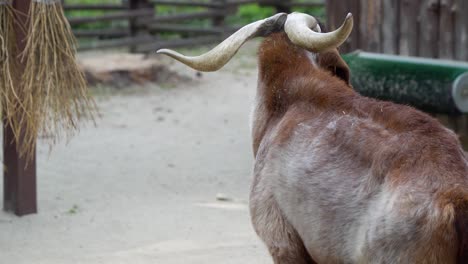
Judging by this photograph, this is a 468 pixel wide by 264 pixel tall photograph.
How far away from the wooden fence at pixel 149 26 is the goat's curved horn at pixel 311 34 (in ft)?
38.1

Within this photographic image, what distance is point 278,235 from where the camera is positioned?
4.56m

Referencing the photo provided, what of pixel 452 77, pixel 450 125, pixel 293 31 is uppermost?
pixel 293 31

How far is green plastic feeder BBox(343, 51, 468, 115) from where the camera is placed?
8211mm

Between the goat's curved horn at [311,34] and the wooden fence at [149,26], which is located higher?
the goat's curved horn at [311,34]

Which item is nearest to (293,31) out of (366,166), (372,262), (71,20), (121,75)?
(366,166)

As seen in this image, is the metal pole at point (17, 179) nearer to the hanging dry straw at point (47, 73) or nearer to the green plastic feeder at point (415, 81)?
the hanging dry straw at point (47, 73)

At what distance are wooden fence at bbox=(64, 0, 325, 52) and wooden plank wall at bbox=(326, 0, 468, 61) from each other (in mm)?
7317

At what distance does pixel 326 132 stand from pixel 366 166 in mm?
393

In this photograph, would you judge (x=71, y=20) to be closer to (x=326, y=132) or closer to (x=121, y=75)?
(x=121, y=75)

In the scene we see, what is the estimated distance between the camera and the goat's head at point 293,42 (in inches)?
184

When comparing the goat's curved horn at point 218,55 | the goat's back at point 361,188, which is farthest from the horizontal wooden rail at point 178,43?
the goat's back at point 361,188

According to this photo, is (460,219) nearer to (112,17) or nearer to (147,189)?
(147,189)

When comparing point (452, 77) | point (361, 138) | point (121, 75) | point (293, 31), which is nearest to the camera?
point (361, 138)

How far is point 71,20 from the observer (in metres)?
16.6
